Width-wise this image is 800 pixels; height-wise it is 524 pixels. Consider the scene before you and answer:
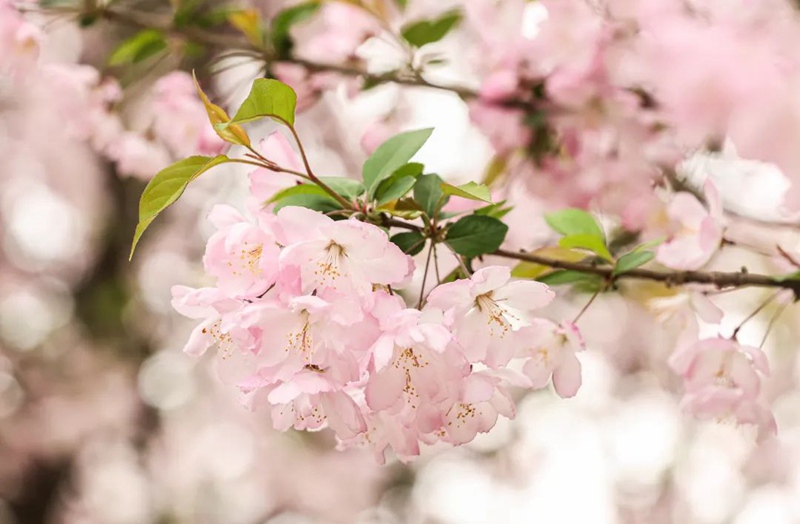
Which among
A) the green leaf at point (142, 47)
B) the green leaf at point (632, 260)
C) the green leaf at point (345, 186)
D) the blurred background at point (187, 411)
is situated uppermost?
the green leaf at point (345, 186)

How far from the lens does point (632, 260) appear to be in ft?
1.99

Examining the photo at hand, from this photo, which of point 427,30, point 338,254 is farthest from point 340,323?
point 427,30

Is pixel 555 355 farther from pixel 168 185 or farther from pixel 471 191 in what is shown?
pixel 168 185

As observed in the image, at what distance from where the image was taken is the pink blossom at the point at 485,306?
0.48m

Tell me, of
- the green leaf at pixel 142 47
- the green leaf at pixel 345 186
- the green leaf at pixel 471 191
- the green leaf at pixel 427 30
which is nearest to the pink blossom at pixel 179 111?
the green leaf at pixel 142 47

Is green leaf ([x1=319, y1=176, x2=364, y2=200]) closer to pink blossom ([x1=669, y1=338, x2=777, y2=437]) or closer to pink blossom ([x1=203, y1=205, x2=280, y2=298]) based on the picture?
pink blossom ([x1=203, y1=205, x2=280, y2=298])

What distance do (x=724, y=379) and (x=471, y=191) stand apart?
0.39 meters

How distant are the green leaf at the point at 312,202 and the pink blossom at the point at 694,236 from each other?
1.14ft

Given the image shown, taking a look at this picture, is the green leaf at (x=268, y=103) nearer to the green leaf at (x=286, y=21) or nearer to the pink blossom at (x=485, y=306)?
the pink blossom at (x=485, y=306)

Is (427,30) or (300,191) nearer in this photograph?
(300,191)

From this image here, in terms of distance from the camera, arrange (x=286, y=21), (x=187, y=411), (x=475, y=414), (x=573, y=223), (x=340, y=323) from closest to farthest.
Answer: (x=340, y=323) < (x=475, y=414) < (x=573, y=223) < (x=286, y=21) < (x=187, y=411)

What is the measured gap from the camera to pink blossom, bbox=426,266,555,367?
48 cm

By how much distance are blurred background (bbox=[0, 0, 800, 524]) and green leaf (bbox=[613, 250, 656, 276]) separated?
2082mm

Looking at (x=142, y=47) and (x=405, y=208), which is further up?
(x=405, y=208)
